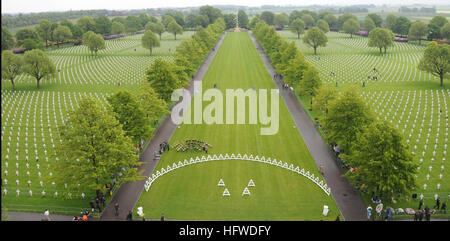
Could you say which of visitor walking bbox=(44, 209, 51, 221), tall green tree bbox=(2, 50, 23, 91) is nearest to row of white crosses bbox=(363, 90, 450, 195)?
visitor walking bbox=(44, 209, 51, 221)

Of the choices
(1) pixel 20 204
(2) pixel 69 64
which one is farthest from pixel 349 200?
(2) pixel 69 64

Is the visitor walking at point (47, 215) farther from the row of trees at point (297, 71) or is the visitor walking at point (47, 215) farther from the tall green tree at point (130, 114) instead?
the row of trees at point (297, 71)

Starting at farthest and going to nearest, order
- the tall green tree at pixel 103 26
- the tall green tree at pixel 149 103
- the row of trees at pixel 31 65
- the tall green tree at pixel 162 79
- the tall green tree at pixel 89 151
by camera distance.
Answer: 1. the tall green tree at pixel 103 26
2. the row of trees at pixel 31 65
3. the tall green tree at pixel 162 79
4. the tall green tree at pixel 149 103
5. the tall green tree at pixel 89 151

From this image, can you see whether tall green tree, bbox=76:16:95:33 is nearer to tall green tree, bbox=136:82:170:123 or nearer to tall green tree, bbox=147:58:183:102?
tall green tree, bbox=147:58:183:102

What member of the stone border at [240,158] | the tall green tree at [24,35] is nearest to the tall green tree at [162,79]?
the stone border at [240,158]

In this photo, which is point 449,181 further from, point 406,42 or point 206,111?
point 406,42

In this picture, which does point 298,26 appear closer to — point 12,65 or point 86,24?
point 86,24
